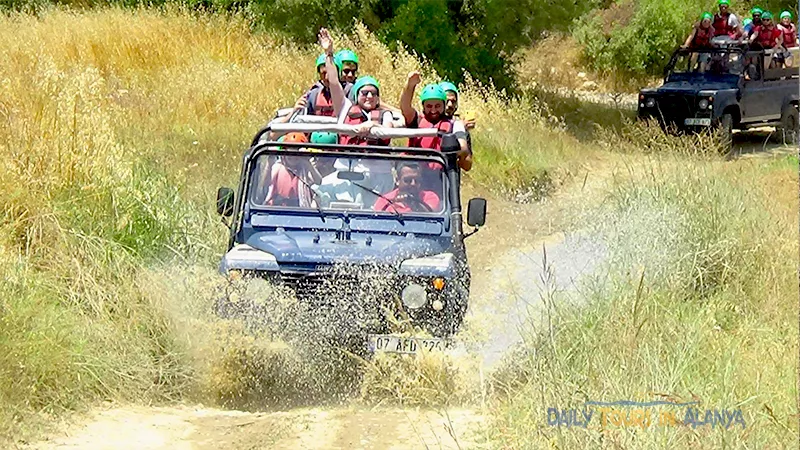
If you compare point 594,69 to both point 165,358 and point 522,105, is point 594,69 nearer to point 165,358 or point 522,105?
point 522,105

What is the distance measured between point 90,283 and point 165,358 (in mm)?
659

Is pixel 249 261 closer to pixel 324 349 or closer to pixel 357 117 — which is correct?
pixel 324 349

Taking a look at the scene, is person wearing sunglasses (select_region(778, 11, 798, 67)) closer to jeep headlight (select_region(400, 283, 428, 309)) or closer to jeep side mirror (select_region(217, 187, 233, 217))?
jeep side mirror (select_region(217, 187, 233, 217))

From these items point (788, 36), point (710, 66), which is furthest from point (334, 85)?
point (788, 36)

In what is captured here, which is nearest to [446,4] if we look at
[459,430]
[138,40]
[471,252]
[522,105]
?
[522,105]

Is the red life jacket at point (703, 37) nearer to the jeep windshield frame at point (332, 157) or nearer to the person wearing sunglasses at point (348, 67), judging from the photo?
the person wearing sunglasses at point (348, 67)

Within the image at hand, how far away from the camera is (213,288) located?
6832mm

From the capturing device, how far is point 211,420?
6430mm

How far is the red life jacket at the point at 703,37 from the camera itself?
17297 mm

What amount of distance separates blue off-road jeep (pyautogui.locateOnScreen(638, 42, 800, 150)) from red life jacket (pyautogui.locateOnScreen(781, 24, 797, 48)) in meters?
0.24

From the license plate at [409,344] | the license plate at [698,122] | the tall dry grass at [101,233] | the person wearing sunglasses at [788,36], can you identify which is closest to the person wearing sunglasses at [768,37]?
the person wearing sunglasses at [788,36]

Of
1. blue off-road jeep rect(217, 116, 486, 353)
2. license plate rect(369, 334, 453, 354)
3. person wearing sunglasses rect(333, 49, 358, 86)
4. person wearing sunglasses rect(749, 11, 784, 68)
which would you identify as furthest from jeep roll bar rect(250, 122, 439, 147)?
person wearing sunglasses rect(749, 11, 784, 68)

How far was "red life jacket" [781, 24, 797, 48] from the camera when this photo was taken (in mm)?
17797

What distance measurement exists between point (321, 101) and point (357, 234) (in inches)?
94.9
